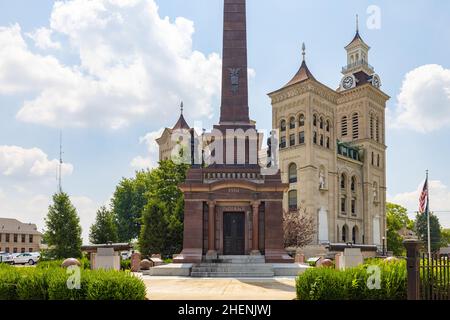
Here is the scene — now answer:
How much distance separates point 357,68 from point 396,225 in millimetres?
30414

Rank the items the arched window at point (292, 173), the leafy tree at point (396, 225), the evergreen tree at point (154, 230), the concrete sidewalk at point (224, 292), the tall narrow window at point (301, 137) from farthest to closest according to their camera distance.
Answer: the leafy tree at point (396, 225)
the tall narrow window at point (301, 137)
the arched window at point (292, 173)
the evergreen tree at point (154, 230)
the concrete sidewalk at point (224, 292)

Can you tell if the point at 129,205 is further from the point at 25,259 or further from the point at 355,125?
the point at 355,125

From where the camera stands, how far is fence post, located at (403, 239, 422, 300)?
13.0 meters

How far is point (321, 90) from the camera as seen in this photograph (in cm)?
7312

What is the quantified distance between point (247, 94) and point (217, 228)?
853 cm

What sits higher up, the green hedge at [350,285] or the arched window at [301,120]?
the arched window at [301,120]

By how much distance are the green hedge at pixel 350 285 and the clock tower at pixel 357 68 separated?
74.4 metres

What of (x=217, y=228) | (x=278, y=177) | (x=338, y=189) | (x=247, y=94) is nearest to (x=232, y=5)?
(x=247, y=94)

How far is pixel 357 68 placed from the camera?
8788 cm

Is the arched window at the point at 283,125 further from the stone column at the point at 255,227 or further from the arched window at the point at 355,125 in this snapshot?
the stone column at the point at 255,227

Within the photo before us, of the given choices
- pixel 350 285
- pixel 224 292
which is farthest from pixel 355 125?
pixel 350 285

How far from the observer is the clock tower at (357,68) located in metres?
86.8

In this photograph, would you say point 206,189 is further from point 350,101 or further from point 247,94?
point 350,101

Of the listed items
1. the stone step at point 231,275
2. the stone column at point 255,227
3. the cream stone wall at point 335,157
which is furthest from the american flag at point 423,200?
the cream stone wall at point 335,157
